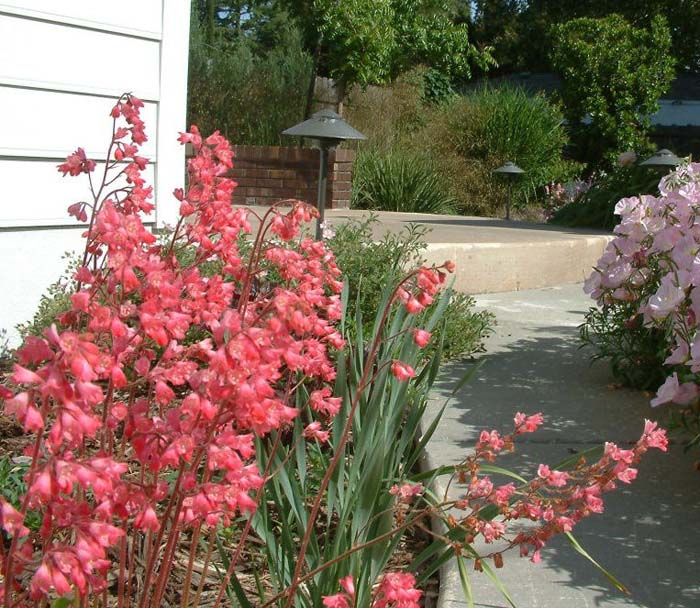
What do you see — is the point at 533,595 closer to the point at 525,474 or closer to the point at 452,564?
the point at 452,564

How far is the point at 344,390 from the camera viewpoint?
238 cm

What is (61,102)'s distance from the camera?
4.90 metres

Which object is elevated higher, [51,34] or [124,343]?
[51,34]

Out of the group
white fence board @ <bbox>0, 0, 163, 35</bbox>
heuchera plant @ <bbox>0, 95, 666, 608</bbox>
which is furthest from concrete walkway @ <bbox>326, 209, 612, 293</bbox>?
heuchera plant @ <bbox>0, 95, 666, 608</bbox>

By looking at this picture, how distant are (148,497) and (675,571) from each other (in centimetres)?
169

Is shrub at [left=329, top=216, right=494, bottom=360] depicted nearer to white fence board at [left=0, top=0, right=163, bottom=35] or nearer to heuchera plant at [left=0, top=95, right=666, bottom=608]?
white fence board at [left=0, top=0, right=163, bottom=35]

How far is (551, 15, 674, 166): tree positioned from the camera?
20.2 metres

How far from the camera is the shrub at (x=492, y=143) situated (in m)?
14.8

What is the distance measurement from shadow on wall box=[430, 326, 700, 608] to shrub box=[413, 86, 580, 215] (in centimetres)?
970

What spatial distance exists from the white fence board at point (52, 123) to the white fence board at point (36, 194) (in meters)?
0.08

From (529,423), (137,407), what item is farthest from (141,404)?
(529,423)

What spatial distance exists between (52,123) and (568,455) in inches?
124

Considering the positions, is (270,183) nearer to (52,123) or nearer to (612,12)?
(52,123)

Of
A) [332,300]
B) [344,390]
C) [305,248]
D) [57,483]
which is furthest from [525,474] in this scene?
[57,483]
